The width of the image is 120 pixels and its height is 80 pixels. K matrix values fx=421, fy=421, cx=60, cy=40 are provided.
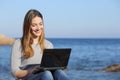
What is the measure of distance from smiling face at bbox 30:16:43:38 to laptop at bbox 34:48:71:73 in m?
0.15

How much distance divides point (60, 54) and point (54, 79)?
0.16m

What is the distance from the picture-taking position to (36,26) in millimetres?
2627

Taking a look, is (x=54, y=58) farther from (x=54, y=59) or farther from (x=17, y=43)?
(x=17, y=43)

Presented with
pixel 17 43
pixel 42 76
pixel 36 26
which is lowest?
pixel 42 76

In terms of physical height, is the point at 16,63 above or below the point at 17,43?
below

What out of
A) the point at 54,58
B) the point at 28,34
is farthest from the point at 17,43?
the point at 54,58

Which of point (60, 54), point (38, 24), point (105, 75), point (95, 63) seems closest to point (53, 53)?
point (60, 54)

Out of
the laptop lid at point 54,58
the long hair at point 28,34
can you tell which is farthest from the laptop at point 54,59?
the long hair at point 28,34

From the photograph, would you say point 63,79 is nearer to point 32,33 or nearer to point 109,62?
point 32,33

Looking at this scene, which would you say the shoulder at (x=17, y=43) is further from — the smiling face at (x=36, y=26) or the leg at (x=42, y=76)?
the leg at (x=42, y=76)

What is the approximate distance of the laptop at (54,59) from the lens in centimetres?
255

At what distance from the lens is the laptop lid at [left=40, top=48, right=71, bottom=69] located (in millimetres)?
2549

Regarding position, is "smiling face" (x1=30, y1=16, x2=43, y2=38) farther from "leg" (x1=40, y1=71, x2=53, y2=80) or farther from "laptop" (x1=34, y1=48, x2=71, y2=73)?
"leg" (x1=40, y1=71, x2=53, y2=80)

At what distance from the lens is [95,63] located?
1058 cm
